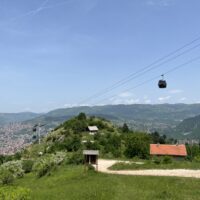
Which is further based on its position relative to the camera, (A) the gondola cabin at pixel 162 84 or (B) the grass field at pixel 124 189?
(A) the gondola cabin at pixel 162 84

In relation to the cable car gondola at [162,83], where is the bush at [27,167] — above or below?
below

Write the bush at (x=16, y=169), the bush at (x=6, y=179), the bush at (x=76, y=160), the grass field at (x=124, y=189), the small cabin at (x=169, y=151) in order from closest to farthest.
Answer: the grass field at (x=124, y=189) < the bush at (x=6, y=179) < the bush at (x=76, y=160) < the bush at (x=16, y=169) < the small cabin at (x=169, y=151)

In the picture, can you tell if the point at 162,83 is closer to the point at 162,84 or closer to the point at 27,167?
the point at 162,84

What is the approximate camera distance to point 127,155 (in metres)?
68.8

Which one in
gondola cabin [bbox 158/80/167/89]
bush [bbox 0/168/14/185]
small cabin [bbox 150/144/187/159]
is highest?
gondola cabin [bbox 158/80/167/89]

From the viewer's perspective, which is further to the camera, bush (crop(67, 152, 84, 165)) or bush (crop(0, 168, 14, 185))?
bush (crop(67, 152, 84, 165))

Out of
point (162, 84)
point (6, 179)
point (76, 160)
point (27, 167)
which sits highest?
point (162, 84)

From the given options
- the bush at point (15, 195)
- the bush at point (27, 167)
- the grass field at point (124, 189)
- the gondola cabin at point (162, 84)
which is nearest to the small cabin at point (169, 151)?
the bush at point (27, 167)

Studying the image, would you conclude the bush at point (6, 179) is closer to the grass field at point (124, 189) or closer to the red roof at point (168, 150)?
the grass field at point (124, 189)

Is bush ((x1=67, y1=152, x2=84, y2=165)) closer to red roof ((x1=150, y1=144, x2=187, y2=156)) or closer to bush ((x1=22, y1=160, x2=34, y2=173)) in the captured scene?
bush ((x1=22, y1=160, x2=34, y2=173))

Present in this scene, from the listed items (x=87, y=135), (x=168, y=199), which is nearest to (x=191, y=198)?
(x=168, y=199)

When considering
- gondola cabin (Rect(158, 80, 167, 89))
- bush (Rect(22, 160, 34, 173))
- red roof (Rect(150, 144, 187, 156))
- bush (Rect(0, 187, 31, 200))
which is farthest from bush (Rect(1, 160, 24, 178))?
red roof (Rect(150, 144, 187, 156))

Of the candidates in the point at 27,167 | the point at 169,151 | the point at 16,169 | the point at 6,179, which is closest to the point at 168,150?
the point at 169,151

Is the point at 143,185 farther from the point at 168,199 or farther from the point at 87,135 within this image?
the point at 87,135
